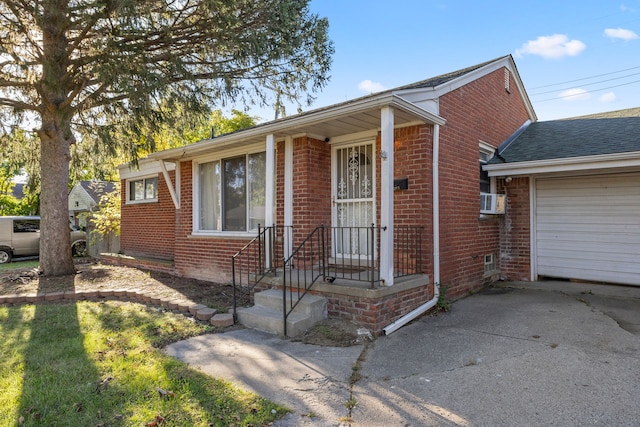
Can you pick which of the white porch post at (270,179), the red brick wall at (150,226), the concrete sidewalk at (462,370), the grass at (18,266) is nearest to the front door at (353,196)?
the white porch post at (270,179)

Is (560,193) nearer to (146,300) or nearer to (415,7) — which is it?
(415,7)

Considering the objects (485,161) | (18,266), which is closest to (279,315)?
(485,161)

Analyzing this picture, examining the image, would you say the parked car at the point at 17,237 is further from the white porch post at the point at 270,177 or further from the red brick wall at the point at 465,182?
the red brick wall at the point at 465,182

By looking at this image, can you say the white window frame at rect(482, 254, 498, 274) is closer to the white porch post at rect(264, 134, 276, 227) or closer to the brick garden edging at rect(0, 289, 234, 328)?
the white porch post at rect(264, 134, 276, 227)

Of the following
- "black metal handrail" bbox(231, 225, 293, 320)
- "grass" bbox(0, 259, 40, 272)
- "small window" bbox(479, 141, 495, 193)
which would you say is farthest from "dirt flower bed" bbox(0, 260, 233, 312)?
"small window" bbox(479, 141, 495, 193)

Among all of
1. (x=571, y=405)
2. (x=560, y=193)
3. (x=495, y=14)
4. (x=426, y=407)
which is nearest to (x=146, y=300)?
(x=426, y=407)

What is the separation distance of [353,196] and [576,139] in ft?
15.2

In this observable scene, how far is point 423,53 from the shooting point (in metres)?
11.2

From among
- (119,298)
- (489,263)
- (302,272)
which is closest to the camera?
(302,272)

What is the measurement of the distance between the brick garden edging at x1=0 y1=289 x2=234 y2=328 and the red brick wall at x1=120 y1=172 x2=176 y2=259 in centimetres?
284

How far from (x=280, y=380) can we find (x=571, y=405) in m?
2.28

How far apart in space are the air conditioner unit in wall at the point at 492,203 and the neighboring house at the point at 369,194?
0.03 m

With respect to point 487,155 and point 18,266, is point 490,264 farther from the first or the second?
point 18,266

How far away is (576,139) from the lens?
7.46 metres
